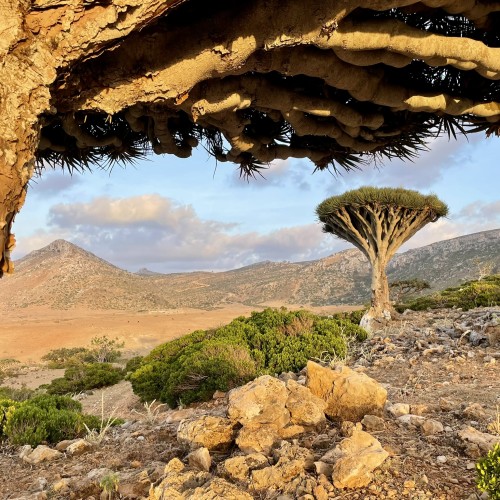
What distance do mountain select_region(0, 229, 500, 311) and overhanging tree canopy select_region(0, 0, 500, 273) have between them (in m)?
57.6

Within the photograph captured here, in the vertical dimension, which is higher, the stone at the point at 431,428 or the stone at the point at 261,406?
the stone at the point at 261,406

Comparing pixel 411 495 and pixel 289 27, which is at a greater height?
pixel 289 27

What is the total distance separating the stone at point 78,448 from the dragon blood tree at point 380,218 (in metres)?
12.9

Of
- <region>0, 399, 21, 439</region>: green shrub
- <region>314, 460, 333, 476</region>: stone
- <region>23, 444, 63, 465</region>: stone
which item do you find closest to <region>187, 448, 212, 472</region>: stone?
<region>314, 460, 333, 476</region>: stone

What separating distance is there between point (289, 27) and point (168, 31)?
87cm

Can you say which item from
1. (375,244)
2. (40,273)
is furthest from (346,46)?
(40,273)

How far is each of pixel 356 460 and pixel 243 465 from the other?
0.73 m

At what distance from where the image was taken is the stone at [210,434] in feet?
11.1

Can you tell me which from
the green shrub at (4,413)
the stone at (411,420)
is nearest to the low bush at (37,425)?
the green shrub at (4,413)

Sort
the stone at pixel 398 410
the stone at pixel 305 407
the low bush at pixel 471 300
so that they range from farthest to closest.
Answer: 1. the low bush at pixel 471 300
2. the stone at pixel 398 410
3. the stone at pixel 305 407

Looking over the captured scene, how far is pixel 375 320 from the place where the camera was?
15.0 meters

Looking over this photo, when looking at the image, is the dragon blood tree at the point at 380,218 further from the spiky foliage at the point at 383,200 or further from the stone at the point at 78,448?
the stone at the point at 78,448

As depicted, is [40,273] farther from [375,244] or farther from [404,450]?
[404,450]

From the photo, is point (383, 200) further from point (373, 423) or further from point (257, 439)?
point (257, 439)
